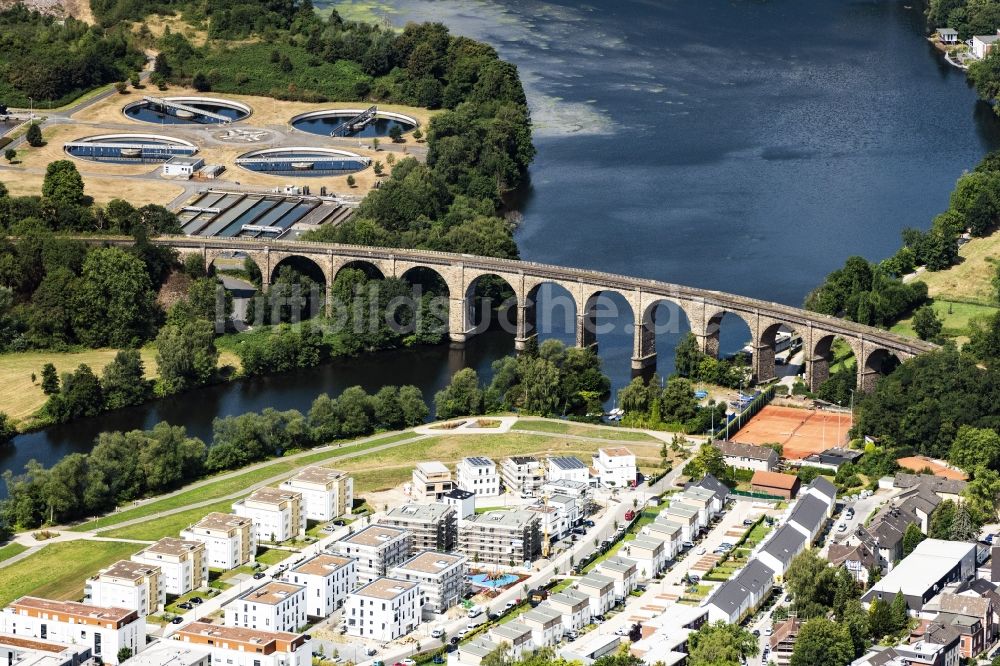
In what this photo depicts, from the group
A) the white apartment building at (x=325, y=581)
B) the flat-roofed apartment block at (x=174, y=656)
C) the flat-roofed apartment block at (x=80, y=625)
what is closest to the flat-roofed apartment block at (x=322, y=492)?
the white apartment building at (x=325, y=581)

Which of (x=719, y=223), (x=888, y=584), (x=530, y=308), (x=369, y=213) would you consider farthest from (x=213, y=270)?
(x=888, y=584)

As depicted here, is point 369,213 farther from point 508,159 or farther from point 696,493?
point 696,493

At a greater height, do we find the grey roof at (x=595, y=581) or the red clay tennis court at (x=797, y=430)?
the red clay tennis court at (x=797, y=430)

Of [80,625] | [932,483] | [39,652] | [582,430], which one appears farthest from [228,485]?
[932,483]

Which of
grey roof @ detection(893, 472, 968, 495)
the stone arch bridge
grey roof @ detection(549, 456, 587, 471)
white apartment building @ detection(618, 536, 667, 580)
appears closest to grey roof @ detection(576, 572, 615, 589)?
white apartment building @ detection(618, 536, 667, 580)

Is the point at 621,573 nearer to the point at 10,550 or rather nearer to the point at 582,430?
the point at 582,430

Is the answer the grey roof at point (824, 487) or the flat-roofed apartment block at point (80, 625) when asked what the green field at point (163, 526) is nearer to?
the flat-roofed apartment block at point (80, 625)
